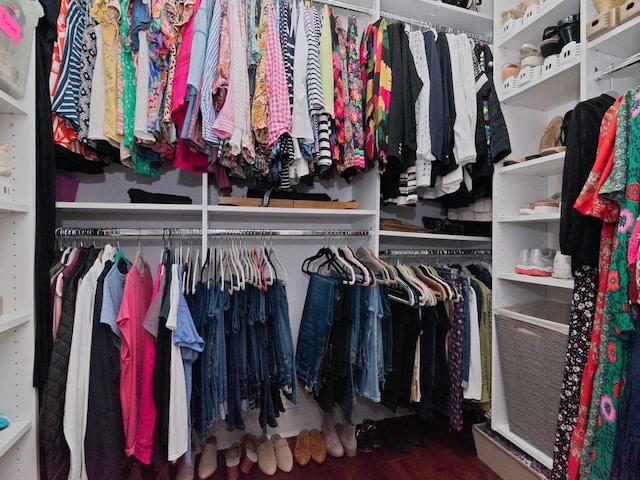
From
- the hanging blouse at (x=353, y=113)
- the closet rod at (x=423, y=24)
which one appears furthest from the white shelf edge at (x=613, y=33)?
the hanging blouse at (x=353, y=113)

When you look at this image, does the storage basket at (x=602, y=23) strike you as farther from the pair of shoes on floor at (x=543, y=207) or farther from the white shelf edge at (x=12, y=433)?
the white shelf edge at (x=12, y=433)

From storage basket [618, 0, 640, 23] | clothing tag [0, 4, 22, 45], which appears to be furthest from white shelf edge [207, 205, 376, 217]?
storage basket [618, 0, 640, 23]

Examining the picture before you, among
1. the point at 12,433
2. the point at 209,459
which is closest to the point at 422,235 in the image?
the point at 209,459

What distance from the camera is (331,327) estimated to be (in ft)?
4.56

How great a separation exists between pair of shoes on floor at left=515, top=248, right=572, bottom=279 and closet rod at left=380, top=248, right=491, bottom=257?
0.38m

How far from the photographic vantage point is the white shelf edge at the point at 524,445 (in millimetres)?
1253

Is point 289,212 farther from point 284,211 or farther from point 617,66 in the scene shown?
point 617,66

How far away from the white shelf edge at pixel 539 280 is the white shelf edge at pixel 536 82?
82 centimetres

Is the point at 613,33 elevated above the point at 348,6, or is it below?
below

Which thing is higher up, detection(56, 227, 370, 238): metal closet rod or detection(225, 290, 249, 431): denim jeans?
detection(56, 227, 370, 238): metal closet rod

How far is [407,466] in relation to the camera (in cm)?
152

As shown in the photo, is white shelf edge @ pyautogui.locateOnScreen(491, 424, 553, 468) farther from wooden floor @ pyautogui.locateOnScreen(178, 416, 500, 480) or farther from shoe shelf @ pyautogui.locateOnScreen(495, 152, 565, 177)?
shoe shelf @ pyautogui.locateOnScreen(495, 152, 565, 177)

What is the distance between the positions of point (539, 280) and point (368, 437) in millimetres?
1156

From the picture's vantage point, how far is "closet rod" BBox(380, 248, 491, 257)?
169cm
